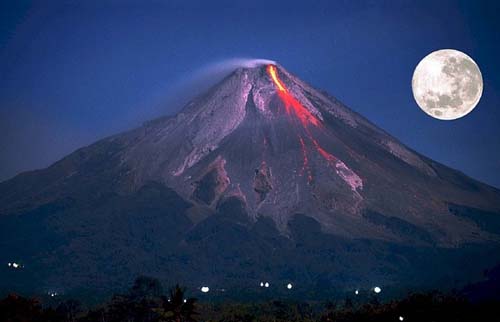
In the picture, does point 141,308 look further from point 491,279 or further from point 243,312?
point 491,279

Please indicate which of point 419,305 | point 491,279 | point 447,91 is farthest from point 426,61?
point 491,279

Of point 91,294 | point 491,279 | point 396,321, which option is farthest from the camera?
point 91,294

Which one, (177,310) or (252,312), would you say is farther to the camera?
(252,312)

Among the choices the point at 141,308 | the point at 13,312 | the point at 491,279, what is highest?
the point at 491,279

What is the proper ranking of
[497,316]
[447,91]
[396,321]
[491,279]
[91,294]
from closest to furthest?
[497,316] < [396,321] < [447,91] < [491,279] < [91,294]

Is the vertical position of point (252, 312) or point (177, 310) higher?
point (252, 312)

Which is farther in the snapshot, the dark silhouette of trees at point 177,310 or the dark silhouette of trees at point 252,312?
the dark silhouette of trees at point 177,310

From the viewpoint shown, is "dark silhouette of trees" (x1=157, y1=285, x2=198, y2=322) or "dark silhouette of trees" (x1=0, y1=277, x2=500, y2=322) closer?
"dark silhouette of trees" (x1=0, y1=277, x2=500, y2=322)

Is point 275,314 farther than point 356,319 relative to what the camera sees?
Yes

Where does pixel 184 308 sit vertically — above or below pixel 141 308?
below

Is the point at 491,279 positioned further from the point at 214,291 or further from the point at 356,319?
the point at 356,319
